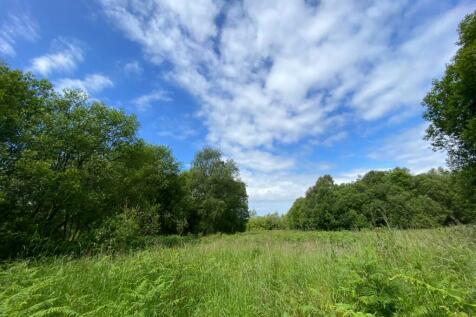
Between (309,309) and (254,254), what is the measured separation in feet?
14.2

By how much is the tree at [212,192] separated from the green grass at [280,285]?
26.8 m

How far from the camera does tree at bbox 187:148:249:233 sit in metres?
31.9

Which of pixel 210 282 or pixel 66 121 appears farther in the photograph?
pixel 66 121

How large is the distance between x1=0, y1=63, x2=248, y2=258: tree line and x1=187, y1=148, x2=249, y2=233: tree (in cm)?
1290

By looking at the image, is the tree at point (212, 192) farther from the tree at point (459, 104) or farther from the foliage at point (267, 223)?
the foliage at point (267, 223)

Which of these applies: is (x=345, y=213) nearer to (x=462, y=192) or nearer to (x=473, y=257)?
(x=462, y=192)

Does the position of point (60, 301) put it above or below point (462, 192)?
below

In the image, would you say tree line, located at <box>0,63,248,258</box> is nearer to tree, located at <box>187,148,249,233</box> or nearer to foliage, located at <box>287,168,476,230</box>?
tree, located at <box>187,148,249,233</box>

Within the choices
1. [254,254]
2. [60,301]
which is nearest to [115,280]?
[60,301]

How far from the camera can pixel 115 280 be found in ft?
13.2

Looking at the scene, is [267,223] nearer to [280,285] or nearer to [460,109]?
[460,109]

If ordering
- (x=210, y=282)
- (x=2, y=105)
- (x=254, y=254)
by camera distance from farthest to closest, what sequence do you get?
(x=2, y=105), (x=254, y=254), (x=210, y=282)

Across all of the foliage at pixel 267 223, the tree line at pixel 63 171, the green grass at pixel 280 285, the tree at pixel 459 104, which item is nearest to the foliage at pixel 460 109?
the tree at pixel 459 104

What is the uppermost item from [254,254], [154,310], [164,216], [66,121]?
[66,121]
